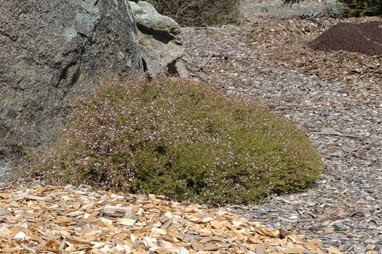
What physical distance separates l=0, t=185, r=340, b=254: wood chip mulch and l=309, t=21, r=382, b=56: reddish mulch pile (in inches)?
238

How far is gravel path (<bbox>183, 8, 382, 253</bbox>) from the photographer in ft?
12.6

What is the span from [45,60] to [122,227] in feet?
7.67

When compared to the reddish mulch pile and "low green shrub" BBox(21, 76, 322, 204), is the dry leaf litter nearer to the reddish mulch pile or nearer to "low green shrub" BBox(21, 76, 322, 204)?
"low green shrub" BBox(21, 76, 322, 204)

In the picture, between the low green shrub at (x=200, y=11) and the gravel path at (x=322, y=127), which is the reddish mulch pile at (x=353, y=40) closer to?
the gravel path at (x=322, y=127)

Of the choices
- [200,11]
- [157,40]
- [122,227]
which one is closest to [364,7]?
[200,11]

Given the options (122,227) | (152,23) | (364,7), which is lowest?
(122,227)

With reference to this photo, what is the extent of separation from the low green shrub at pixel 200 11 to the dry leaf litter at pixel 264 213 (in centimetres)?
509

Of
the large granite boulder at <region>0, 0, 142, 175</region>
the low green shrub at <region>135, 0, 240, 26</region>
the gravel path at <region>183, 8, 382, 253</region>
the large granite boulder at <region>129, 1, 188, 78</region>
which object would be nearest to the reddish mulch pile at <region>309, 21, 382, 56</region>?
the gravel path at <region>183, 8, 382, 253</region>

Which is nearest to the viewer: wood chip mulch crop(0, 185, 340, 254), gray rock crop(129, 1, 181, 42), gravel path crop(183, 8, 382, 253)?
wood chip mulch crop(0, 185, 340, 254)

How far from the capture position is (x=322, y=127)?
6.39m

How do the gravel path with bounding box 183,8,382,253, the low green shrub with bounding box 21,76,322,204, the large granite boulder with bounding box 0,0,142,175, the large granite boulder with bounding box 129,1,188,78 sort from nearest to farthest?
the gravel path with bounding box 183,8,382,253 → the low green shrub with bounding box 21,76,322,204 → the large granite boulder with bounding box 0,0,142,175 → the large granite boulder with bounding box 129,1,188,78

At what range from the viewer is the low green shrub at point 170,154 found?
4258mm

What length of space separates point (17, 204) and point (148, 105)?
74.3 inches

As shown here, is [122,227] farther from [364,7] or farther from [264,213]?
[364,7]
